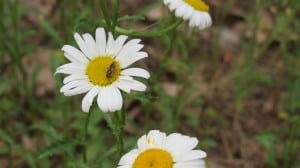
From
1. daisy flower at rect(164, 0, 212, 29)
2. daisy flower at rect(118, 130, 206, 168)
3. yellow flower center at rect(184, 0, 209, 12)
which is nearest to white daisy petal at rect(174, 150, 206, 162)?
daisy flower at rect(118, 130, 206, 168)

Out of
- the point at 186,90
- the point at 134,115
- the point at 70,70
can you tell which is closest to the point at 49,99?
the point at 134,115

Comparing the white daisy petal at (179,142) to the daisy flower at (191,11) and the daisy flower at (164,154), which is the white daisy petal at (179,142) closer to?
the daisy flower at (164,154)

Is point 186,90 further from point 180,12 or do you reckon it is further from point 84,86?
point 84,86

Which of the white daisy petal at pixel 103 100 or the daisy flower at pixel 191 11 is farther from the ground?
the daisy flower at pixel 191 11

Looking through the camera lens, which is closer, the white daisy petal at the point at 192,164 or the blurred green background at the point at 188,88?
the white daisy petal at the point at 192,164

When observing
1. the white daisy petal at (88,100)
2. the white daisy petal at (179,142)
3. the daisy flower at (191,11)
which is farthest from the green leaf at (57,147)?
the daisy flower at (191,11)

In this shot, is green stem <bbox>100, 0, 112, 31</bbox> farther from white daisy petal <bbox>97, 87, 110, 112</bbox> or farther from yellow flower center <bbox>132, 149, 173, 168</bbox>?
yellow flower center <bbox>132, 149, 173, 168</bbox>

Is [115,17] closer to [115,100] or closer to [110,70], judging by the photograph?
[110,70]
